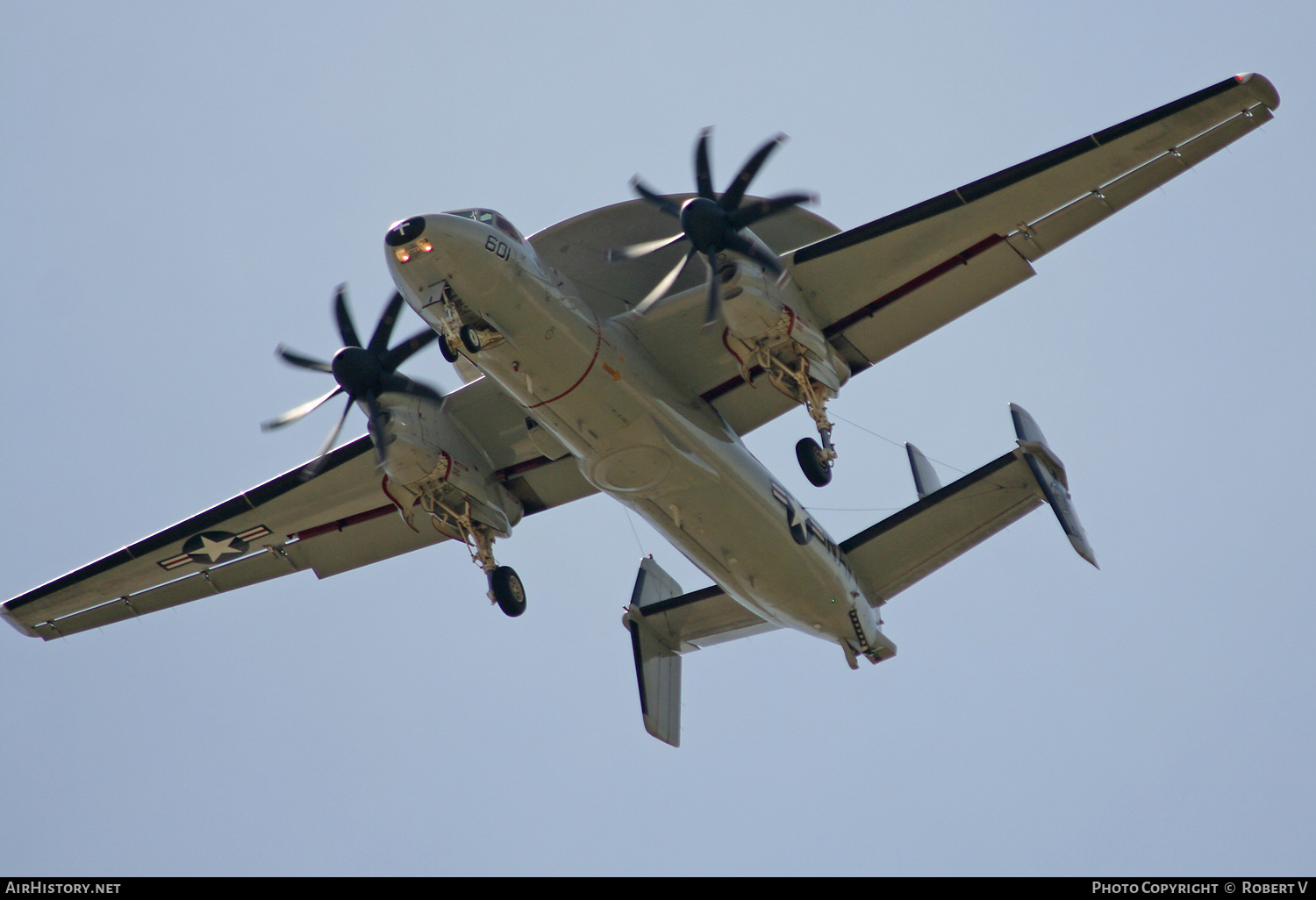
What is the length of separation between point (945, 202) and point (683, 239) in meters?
3.85

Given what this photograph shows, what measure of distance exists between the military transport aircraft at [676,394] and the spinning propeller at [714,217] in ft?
0.11

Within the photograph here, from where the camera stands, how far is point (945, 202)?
18844mm

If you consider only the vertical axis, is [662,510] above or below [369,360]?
below

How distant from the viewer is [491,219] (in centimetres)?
1766

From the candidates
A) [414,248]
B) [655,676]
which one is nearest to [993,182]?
[414,248]

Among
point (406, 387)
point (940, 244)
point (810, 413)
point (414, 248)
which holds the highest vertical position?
point (940, 244)

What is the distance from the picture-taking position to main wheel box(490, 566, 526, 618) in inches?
816

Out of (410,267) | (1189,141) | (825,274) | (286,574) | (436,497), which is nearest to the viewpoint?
(410,267)

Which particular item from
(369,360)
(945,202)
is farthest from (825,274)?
(369,360)

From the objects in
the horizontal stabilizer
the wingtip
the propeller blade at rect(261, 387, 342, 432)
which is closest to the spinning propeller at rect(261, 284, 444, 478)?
the propeller blade at rect(261, 387, 342, 432)

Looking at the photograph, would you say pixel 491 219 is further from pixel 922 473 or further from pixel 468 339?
pixel 922 473

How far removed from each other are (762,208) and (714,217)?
2.21 feet

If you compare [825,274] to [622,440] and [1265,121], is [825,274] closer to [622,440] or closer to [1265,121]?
[622,440]
